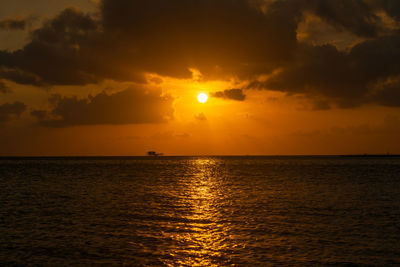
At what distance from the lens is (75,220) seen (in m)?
40.2

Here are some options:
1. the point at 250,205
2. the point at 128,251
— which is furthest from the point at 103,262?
the point at 250,205

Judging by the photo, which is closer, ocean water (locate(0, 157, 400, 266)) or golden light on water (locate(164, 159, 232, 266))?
golden light on water (locate(164, 159, 232, 266))

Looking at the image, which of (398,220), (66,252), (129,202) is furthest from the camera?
(129,202)

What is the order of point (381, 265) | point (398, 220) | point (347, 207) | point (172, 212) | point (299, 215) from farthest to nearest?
1. point (347, 207)
2. point (172, 212)
3. point (299, 215)
4. point (398, 220)
5. point (381, 265)

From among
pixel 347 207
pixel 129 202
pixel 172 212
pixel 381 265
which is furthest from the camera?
pixel 129 202

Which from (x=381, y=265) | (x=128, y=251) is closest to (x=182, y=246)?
(x=128, y=251)

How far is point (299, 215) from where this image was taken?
43125 mm

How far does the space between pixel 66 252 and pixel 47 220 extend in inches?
558

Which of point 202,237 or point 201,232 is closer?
point 202,237

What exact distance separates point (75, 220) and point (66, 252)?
13.1 m

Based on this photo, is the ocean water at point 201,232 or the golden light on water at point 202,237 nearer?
the golden light on water at point 202,237

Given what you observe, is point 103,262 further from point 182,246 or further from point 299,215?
point 299,215

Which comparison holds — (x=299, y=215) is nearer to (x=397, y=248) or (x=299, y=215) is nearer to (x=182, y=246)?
(x=397, y=248)

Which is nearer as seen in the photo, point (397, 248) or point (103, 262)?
point (103, 262)
